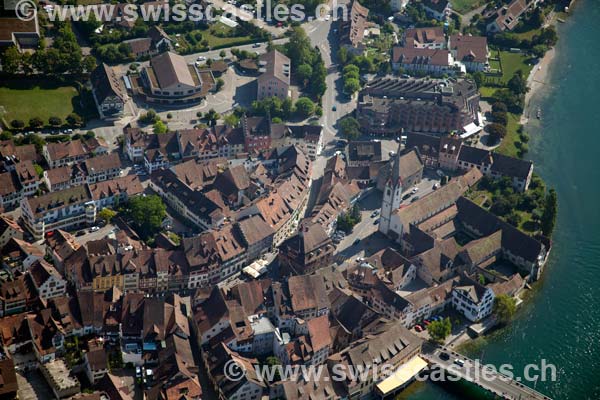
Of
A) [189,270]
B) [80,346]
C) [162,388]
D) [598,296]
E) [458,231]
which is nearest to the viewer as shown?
[162,388]

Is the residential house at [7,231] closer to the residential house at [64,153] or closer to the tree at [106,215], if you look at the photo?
the tree at [106,215]

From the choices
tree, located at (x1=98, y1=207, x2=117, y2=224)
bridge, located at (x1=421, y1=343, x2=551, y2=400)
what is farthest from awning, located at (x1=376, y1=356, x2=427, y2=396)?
tree, located at (x1=98, y1=207, x2=117, y2=224)

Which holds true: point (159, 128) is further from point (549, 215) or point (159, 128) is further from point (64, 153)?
point (549, 215)

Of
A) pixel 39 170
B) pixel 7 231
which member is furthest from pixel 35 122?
pixel 7 231

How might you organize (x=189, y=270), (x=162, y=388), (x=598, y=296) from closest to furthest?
(x=162, y=388), (x=189, y=270), (x=598, y=296)

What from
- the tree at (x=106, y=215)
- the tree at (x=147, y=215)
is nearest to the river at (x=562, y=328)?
the tree at (x=147, y=215)

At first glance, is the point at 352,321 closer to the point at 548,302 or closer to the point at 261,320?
the point at 261,320

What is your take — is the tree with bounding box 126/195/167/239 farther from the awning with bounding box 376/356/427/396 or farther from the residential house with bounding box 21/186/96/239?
the awning with bounding box 376/356/427/396

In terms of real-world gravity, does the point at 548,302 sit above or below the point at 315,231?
below

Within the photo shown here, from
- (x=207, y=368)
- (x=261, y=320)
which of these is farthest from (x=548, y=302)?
(x=207, y=368)
